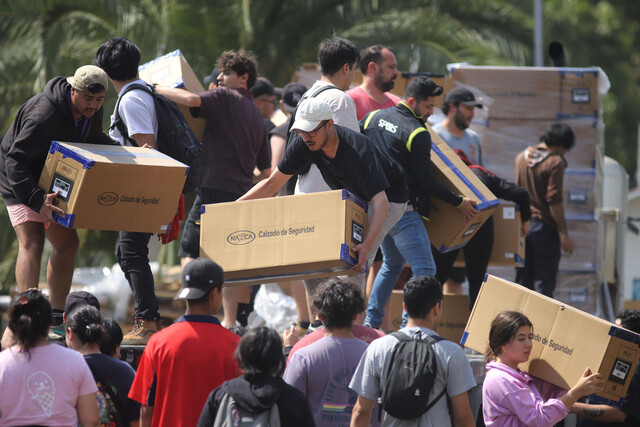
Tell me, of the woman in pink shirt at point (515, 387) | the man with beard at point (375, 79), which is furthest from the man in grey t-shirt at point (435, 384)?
the man with beard at point (375, 79)

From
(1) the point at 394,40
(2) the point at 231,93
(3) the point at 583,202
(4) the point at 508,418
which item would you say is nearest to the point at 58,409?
(4) the point at 508,418

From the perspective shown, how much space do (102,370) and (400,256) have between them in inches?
104

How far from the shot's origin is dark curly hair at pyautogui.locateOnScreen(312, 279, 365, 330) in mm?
4777

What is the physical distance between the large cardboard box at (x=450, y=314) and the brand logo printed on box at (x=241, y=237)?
2.45 metres

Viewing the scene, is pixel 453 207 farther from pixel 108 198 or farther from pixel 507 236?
pixel 108 198

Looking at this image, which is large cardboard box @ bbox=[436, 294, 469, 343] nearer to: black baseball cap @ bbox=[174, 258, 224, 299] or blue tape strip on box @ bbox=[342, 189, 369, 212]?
blue tape strip on box @ bbox=[342, 189, 369, 212]

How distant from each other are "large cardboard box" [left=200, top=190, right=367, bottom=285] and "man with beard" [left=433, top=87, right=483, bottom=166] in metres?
2.53

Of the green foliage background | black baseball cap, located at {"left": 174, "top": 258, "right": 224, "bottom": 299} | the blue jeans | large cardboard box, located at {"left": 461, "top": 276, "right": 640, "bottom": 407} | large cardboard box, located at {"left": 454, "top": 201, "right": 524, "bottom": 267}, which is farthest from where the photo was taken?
the green foliage background

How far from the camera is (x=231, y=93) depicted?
270 inches

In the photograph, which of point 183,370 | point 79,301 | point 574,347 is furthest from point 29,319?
point 574,347

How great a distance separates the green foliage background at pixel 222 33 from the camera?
14266 millimetres

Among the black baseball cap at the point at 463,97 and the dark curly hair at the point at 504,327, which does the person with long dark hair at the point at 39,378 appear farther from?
the black baseball cap at the point at 463,97

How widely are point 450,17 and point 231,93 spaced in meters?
10.4

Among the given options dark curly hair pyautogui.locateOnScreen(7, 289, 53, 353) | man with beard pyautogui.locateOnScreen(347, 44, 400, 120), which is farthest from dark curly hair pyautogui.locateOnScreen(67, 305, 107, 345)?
man with beard pyautogui.locateOnScreen(347, 44, 400, 120)
